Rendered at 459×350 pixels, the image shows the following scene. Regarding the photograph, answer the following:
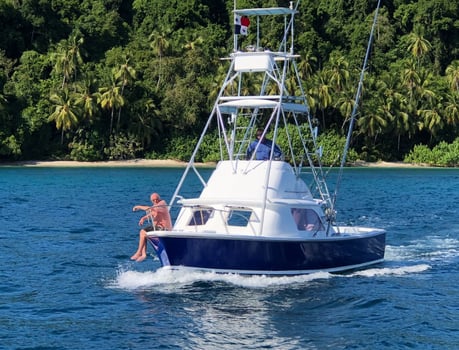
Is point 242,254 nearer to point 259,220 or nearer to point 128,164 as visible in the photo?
point 259,220

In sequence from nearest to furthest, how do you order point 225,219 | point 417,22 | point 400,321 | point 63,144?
1. point 400,321
2. point 225,219
3. point 63,144
4. point 417,22

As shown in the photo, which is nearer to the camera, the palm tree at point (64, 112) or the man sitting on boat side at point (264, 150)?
the man sitting on boat side at point (264, 150)

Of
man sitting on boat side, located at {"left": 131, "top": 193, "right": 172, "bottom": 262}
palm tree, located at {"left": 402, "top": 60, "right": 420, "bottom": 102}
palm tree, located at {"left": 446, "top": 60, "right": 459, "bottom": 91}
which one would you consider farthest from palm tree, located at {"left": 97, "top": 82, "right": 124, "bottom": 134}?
man sitting on boat side, located at {"left": 131, "top": 193, "right": 172, "bottom": 262}

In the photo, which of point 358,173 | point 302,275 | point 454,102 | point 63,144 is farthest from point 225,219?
point 454,102

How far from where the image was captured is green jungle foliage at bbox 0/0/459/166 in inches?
3226

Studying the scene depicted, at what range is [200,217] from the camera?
20984mm

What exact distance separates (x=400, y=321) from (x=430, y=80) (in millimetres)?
76186

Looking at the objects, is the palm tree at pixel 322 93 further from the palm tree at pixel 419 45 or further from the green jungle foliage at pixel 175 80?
the palm tree at pixel 419 45

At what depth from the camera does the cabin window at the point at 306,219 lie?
20938 millimetres

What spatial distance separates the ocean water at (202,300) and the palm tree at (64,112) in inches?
1889

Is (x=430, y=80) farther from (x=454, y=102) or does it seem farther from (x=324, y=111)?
(x=324, y=111)

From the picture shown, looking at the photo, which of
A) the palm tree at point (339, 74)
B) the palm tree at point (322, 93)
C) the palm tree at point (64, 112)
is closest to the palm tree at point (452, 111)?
the palm tree at point (339, 74)

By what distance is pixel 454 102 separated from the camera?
86.9m

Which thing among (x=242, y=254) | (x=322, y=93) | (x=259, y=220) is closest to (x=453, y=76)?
(x=322, y=93)
